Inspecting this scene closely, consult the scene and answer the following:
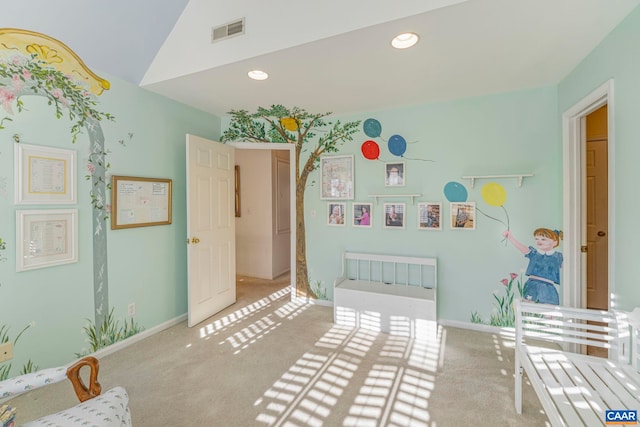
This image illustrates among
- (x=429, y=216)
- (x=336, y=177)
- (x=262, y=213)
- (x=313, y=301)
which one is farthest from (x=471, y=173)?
(x=262, y=213)

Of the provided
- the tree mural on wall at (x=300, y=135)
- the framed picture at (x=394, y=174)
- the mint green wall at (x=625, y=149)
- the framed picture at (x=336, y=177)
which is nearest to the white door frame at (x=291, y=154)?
the tree mural on wall at (x=300, y=135)

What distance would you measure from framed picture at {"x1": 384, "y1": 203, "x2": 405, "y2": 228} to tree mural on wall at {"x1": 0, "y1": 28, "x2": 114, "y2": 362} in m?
2.63

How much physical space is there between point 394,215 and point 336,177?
801 millimetres

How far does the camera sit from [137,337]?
2666mm

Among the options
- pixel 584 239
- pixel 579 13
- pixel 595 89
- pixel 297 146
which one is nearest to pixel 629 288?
pixel 584 239

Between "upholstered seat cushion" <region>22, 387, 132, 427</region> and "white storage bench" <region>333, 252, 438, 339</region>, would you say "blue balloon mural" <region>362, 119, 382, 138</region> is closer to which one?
"white storage bench" <region>333, 252, 438, 339</region>

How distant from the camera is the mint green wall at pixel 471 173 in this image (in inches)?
103

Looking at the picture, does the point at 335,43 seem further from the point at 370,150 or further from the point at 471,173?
the point at 471,173

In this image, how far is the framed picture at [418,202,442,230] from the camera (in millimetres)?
2955

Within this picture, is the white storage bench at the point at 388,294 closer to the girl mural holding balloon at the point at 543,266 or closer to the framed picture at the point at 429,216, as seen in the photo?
the framed picture at the point at 429,216

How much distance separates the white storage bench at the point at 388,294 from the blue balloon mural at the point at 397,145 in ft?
3.68

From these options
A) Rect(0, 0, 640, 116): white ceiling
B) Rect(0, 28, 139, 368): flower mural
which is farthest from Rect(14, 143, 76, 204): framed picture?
Rect(0, 0, 640, 116): white ceiling

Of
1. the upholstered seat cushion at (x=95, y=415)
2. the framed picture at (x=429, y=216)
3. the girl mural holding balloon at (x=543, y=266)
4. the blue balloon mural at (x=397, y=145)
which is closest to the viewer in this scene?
the upholstered seat cushion at (x=95, y=415)

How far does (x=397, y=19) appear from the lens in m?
1.60
